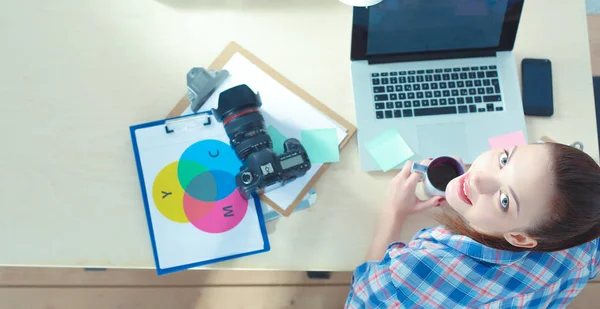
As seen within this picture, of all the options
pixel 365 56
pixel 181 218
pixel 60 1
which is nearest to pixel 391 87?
pixel 365 56

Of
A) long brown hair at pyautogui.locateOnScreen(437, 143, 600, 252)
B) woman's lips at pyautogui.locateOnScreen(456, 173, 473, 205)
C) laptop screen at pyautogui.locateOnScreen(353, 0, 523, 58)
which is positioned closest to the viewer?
long brown hair at pyautogui.locateOnScreen(437, 143, 600, 252)

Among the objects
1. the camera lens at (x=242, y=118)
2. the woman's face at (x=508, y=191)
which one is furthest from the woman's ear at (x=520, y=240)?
the camera lens at (x=242, y=118)

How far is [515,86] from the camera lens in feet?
2.94

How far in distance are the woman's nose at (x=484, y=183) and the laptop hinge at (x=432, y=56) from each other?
307mm

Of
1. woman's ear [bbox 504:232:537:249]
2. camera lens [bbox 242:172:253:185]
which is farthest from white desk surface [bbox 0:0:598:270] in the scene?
woman's ear [bbox 504:232:537:249]

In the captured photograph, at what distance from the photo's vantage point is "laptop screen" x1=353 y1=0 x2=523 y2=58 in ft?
2.61

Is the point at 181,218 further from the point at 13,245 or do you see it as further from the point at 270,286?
the point at 270,286

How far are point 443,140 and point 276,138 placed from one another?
0.31 metres

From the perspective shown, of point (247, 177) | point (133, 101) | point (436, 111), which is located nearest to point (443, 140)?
point (436, 111)

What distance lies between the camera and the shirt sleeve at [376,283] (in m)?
0.79

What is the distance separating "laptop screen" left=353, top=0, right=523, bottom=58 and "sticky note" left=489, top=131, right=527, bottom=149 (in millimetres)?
168

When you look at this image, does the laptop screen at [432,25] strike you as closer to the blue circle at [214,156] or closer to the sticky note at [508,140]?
the sticky note at [508,140]

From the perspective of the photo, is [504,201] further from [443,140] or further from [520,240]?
[443,140]

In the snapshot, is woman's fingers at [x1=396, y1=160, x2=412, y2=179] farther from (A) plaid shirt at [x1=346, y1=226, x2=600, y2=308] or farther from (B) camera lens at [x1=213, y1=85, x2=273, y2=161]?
(B) camera lens at [x1=213, y1=85, x2=273, y2=161]
